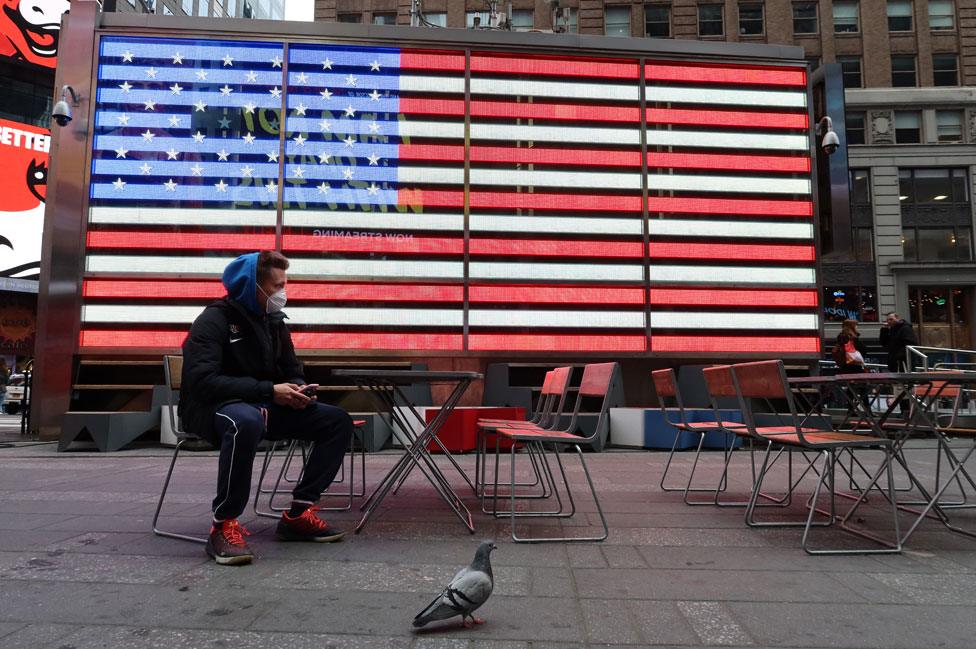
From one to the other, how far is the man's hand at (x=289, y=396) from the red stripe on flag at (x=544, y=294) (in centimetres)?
648

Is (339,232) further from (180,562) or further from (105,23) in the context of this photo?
(180,562)

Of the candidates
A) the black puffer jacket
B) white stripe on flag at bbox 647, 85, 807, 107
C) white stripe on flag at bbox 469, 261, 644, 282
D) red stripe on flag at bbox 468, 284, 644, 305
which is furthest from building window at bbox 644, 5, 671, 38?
the black puffer jacket

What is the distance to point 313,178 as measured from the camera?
9.91 m

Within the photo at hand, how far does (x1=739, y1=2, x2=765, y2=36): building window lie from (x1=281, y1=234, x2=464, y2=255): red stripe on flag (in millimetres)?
25653

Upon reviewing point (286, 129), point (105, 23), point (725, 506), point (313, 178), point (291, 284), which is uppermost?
point (105, 23)

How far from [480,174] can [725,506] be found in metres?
6.72

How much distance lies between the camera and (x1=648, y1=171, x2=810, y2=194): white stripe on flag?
1034 centimetres

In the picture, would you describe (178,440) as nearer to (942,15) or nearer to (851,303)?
(851,303)

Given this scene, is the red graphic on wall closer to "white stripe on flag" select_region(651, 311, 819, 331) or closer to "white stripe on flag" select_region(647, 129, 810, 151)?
"white stripe on flag" select_region(647, 129, 810, 151)

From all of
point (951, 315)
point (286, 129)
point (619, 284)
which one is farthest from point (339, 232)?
point (951, 315)

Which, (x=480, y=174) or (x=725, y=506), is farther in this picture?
(x=480, y=174)

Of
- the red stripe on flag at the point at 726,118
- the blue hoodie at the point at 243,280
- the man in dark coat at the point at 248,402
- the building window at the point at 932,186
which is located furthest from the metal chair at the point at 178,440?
the building window at the point at 932,186

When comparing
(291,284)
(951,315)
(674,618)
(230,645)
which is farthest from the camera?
(951,315)

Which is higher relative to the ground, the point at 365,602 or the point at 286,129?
the point at 286,129
